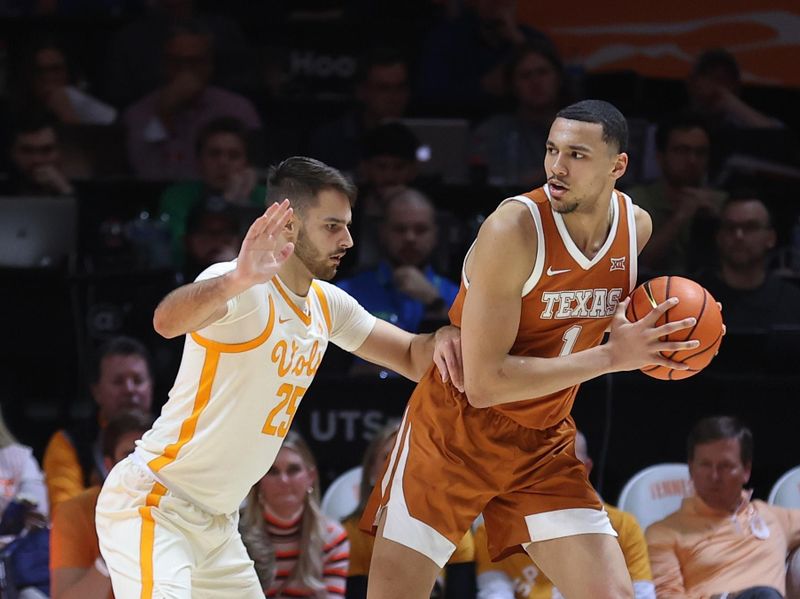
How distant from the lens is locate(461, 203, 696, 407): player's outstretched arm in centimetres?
404

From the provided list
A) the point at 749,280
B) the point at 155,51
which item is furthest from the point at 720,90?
the point at 155,51

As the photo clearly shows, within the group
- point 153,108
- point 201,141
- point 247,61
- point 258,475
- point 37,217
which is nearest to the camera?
point 258,475

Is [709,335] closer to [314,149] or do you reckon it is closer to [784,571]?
[784,571]

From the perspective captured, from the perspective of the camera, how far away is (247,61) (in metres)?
9.27

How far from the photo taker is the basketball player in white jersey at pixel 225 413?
4039 millimetres

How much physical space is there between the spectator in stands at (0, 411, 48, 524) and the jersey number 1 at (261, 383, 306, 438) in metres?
2.25

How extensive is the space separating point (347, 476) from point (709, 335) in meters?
2.81

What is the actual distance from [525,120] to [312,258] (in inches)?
173

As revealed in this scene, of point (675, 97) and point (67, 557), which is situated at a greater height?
point (675, 97)

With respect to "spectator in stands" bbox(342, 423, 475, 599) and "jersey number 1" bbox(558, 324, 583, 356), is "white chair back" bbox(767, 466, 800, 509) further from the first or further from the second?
"jersey number 1" bbox(558, 324, 583, 356)

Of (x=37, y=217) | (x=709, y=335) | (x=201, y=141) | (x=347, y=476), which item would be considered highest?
(x=201, y=141)

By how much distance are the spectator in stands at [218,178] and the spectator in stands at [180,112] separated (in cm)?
56

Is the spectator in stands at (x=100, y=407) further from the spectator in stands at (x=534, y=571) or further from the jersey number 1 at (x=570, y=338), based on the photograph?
the jersey number 1 at (x=570, y=338)

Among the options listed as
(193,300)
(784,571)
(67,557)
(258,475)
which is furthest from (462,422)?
(784,571)
